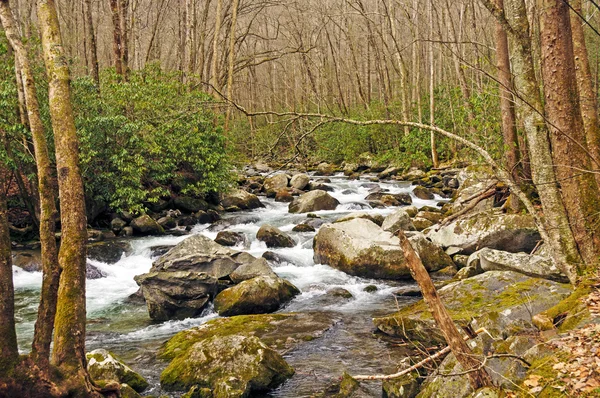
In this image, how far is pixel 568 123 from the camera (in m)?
5.19

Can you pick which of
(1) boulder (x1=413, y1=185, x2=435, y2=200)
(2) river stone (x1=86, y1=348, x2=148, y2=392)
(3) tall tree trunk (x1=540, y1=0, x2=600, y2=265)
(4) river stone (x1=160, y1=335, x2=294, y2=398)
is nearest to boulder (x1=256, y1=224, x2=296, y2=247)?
(4) river stone (x1=160, y1=335, x2=294, y2=398)

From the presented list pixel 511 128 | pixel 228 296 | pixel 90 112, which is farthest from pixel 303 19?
pixel 228 296

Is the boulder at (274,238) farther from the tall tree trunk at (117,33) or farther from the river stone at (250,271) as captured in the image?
the tall tree trunk at (117,33)

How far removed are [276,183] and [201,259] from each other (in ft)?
42.4

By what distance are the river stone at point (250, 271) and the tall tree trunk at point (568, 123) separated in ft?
19.9

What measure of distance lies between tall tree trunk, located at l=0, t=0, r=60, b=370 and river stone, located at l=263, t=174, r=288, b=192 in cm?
1768

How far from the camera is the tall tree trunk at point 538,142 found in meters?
5.24

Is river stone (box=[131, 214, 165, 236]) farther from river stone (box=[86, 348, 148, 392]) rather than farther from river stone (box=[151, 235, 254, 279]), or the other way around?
river stone (box=[86, 348, 148, 392])

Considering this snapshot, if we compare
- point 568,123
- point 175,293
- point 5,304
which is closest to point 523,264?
point 568,123

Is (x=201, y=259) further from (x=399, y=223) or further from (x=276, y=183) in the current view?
(x=276, y=183)

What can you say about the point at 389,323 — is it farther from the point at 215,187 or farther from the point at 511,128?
the point at 215,187

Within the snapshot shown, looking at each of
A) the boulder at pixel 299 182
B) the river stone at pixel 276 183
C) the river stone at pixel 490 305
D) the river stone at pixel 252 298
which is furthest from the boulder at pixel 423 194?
the river stone at pixel 490 305

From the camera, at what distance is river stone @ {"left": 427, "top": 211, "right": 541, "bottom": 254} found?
1015 cm

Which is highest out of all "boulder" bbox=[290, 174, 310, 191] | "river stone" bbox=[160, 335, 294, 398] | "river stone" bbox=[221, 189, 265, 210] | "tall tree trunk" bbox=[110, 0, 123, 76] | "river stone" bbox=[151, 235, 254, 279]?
"tall tree trunk" bbox=[110, 0, 123, 76]
